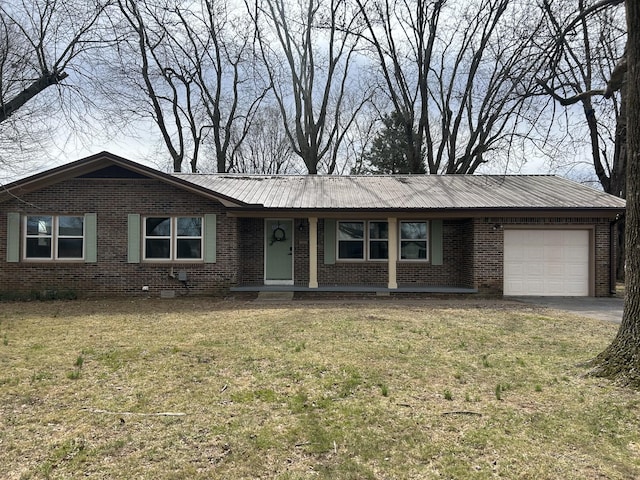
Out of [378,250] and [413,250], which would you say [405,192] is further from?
[378,250]

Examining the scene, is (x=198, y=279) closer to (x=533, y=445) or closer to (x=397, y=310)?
(x=397, y=310)

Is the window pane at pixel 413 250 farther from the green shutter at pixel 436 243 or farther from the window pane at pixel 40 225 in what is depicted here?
the window pane at pixel 40 225

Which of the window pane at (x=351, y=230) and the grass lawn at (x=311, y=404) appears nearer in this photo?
the grass lawn at (x=311, y=404)

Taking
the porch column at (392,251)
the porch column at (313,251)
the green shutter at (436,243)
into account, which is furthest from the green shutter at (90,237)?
the green shutter at (436,243)

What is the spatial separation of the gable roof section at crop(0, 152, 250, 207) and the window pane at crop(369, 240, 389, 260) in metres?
4.41

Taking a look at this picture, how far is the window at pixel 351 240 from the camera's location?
41.7 feet

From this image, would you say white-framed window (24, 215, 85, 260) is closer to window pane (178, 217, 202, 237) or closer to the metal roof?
window pane (178, 217, 202, 237)

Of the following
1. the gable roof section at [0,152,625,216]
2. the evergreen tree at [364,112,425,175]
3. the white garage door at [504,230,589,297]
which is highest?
the evergreen tree at [364,112,425,175]

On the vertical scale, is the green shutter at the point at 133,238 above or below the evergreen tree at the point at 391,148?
below

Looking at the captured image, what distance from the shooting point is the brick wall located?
11.1 meters

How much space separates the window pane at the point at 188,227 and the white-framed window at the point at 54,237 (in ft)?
8.88

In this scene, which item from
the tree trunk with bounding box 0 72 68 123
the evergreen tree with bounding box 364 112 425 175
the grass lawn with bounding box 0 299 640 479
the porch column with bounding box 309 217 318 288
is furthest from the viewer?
the evergreen tree with bounding box 364 112 425 175

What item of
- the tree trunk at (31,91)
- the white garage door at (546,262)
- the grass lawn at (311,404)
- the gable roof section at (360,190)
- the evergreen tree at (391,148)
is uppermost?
the evergreen tree at (391,148)

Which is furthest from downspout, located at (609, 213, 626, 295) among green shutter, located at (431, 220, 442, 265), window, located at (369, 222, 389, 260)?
window, located at (369, 222, 389, 260)
